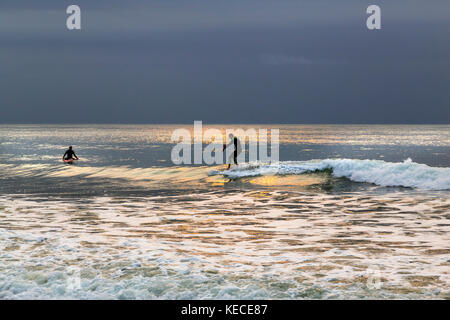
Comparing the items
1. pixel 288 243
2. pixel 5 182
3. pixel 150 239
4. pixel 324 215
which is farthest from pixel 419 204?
pixel 5 182

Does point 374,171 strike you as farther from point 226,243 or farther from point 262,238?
point 226,243

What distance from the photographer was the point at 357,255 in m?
9.20

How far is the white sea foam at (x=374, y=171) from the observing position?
868 inches

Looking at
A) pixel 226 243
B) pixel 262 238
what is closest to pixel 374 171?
pixel 262 238

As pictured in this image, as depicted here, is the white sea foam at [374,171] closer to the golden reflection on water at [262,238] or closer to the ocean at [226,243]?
the ocean at [226,243]

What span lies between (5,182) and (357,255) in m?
21.6

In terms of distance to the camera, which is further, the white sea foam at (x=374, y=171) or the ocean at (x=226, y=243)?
the white sea foam at (x=374, y=171)

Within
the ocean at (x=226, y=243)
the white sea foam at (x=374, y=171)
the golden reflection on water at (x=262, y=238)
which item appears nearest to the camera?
the ocean at (x=226, y=243)

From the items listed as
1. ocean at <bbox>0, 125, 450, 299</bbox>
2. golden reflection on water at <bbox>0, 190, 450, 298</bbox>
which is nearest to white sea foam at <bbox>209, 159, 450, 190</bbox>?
ocean at <bbox>0, 125, 450, 299</bbox>

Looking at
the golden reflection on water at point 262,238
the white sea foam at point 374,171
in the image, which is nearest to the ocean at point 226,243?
the golden reflection on water at point 262,238

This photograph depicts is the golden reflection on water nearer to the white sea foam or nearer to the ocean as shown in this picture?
the ocean

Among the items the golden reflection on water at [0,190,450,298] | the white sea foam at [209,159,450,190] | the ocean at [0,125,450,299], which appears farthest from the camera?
Result: the white sea foam at [209,159,450,190]

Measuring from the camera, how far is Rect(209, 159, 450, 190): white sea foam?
22047 mm
